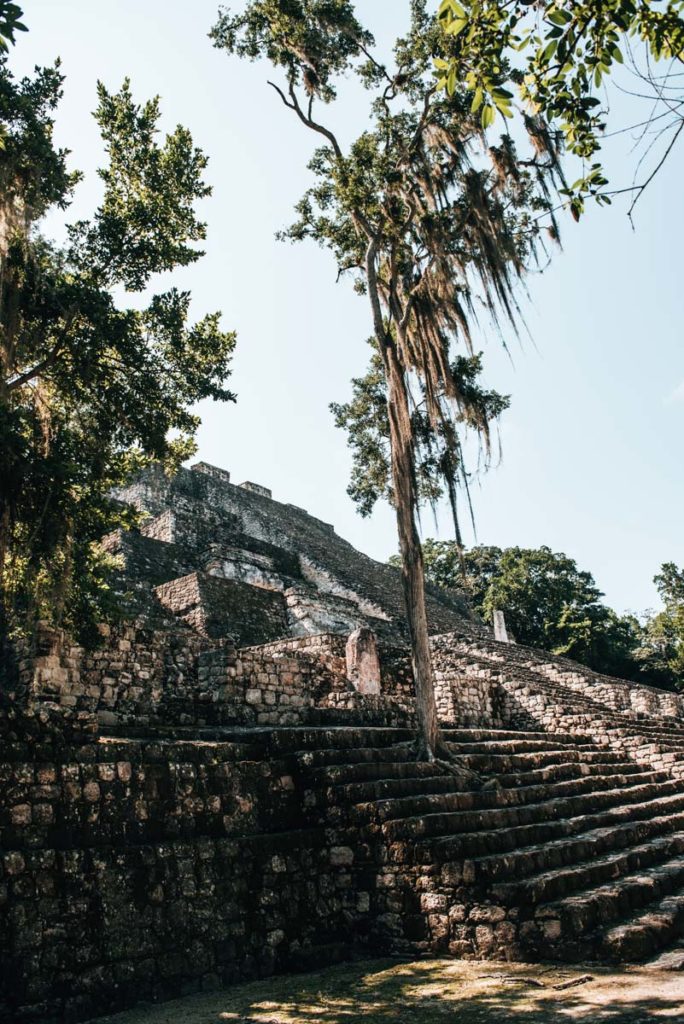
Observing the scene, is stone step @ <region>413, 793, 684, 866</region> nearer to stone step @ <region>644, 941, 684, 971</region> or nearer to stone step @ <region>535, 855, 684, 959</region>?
stone step @ <region>535, 855, 684, 959</region>

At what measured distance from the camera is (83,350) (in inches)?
356

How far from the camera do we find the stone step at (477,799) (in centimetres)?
586

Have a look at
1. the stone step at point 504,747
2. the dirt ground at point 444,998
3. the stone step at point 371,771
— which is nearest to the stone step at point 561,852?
the dirt ground at point 444,998

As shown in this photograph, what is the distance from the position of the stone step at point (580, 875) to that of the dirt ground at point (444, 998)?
44cm

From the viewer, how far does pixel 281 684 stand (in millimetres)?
9156

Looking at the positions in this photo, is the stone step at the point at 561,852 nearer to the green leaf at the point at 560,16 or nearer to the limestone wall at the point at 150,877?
the limestone wall at the point at 150,877

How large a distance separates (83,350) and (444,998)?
780 cm

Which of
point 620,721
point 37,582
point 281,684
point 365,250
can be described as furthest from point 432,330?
point 620,721

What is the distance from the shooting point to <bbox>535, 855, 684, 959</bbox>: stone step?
4.61 meters

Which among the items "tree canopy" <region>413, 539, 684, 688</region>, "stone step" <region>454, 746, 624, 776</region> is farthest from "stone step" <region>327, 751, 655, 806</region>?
"tree canopy" <region>413, 539, 684, 688</region>

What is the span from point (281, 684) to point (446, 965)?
181 inches

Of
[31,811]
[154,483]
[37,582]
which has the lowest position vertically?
[31,811]

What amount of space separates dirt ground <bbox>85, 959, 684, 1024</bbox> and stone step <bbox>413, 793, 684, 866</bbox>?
71 cm

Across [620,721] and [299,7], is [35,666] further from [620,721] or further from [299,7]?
[620,721]
